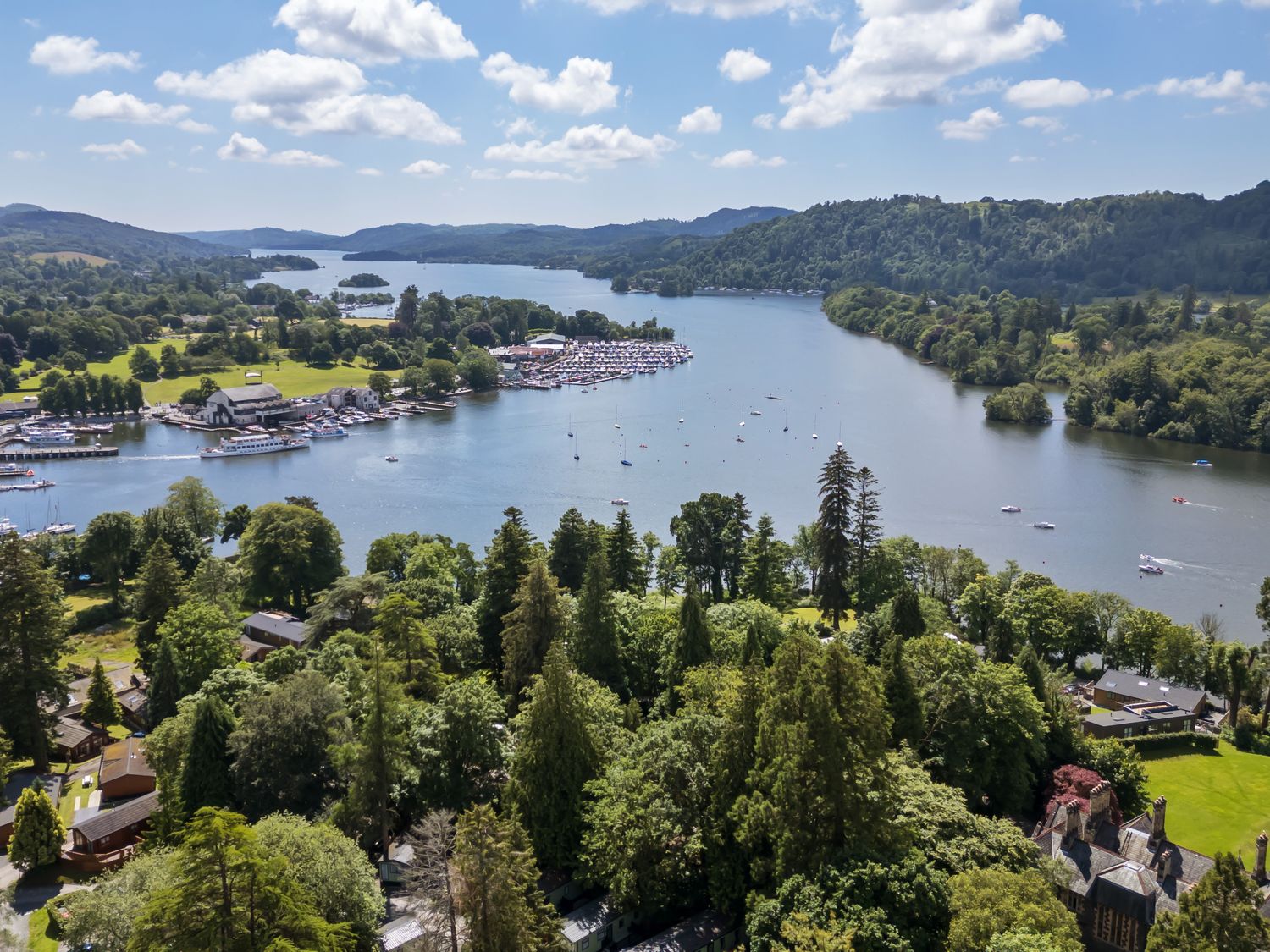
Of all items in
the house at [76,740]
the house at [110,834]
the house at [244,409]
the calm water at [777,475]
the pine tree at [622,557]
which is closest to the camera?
the house at [110,834]

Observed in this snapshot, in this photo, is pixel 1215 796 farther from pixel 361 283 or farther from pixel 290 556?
pixel 361 283

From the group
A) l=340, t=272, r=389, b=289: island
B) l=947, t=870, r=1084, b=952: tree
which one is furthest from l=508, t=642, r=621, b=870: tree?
l=340, t=272, r=389, b=289: island

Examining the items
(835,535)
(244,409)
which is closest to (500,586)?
(835,535)

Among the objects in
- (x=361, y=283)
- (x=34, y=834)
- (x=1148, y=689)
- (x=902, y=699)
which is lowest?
(x=1148, y=689)

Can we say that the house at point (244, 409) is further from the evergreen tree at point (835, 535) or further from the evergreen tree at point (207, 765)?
the evergreen tree at point (207, 765)

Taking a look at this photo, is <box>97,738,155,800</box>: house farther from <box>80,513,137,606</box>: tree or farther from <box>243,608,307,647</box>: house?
<box>80,513,137,606</box>: tree

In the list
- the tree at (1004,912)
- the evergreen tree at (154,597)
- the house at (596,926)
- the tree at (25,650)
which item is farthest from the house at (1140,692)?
the tree at (25,650)

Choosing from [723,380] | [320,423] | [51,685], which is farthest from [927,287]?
[51,685]
